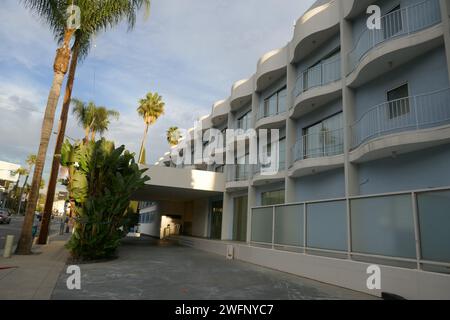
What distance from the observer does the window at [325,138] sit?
49.4 feet

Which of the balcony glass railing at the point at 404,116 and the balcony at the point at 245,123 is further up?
the balcony at the point at 245,123

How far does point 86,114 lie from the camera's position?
35406 millimetres

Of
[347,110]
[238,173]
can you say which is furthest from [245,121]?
[347,110]

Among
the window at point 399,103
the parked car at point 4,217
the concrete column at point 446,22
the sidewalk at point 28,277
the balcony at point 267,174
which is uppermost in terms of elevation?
the concrete column at point 446,22

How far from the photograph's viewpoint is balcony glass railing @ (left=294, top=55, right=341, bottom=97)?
15680 mm

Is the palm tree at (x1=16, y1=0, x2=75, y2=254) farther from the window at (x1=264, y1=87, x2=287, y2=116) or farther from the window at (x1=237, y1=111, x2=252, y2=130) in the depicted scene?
the window at (x1=237, y1=111, x2=252, y2=130)

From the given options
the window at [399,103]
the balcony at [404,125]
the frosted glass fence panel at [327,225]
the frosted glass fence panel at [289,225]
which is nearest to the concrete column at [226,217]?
the frosted glass fence panel at [289,225]

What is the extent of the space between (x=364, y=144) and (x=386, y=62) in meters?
3.30

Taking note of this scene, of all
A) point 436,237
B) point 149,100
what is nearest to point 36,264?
point 436,237

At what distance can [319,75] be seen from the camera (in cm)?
1669

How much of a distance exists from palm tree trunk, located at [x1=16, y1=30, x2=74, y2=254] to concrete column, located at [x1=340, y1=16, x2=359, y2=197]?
13.0m

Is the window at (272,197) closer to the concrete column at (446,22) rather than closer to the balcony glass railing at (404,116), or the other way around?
the balcony glass railing at (404,116)

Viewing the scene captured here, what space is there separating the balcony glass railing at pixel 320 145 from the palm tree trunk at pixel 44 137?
12.2 metres

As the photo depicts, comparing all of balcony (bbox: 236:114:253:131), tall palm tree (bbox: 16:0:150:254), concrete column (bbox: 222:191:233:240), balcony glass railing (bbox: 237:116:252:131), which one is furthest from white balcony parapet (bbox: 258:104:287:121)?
tall palm tree (bbox: 16:0:150:254)
